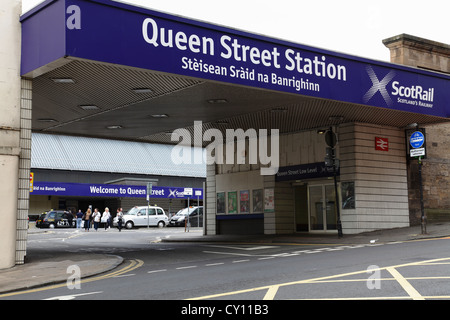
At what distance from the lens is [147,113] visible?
21719 millimetres

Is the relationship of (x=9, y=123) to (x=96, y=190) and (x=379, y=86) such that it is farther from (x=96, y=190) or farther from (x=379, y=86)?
(x=96, y=190)

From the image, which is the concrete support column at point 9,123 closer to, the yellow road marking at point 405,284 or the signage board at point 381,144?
the yellow road marking at point 405,284

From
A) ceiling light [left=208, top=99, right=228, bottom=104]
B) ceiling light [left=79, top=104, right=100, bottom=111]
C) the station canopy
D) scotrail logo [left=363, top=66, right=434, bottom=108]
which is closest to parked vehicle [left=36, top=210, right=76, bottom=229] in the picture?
the station canopy

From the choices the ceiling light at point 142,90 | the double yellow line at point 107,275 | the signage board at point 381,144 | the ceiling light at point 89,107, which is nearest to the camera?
the double yellow line at point 107,275

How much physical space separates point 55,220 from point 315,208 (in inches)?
1193

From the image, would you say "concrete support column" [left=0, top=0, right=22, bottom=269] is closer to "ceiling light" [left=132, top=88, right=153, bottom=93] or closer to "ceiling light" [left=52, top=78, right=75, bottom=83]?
"ceiling light" [left=52, top=78, right=75, bottom=83]

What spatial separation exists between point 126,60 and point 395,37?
16665mm

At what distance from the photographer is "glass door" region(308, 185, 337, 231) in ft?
81.7

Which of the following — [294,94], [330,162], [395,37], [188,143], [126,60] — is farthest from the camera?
[188,143]

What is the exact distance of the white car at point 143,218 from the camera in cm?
4750

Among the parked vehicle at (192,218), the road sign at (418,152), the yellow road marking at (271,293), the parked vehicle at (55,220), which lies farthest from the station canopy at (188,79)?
the parked vehicle at (55,220)

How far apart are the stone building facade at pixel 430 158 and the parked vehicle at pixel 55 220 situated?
1288 inches
